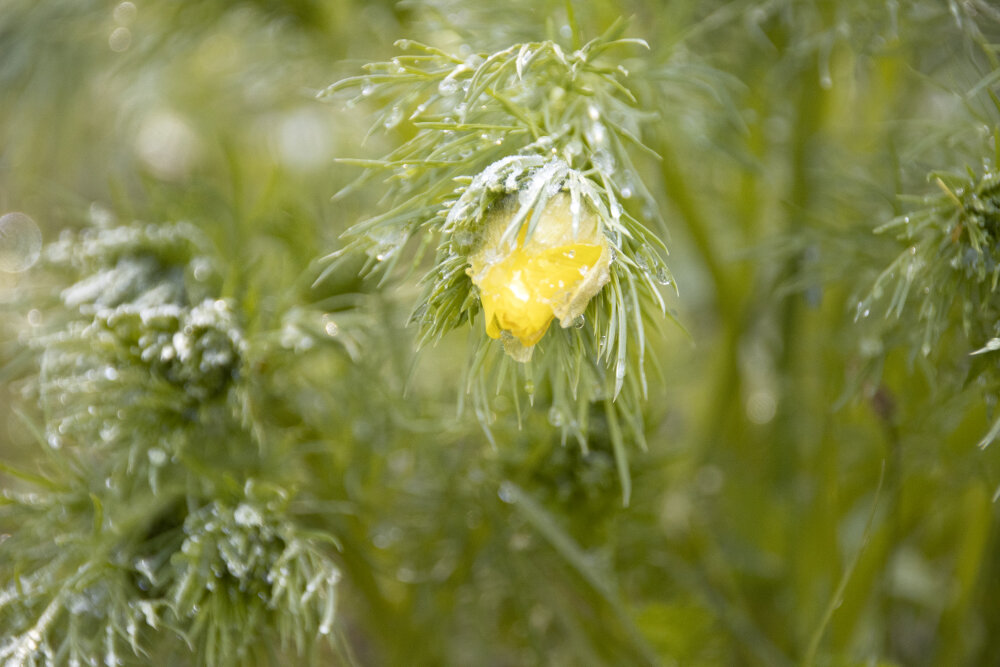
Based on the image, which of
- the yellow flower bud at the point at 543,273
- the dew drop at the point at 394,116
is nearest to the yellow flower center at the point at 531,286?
the yellow flower bud at the point at 543,273

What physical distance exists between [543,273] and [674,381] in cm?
33

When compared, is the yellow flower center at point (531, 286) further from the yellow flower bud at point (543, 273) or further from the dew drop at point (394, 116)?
the dew drop at point (394, 116)

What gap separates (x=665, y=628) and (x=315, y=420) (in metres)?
0.20

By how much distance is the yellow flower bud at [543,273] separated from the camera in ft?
0.82

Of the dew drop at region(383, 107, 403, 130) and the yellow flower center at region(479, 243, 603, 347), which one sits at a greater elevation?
the dew drop at region(383, 107, 403, 130)

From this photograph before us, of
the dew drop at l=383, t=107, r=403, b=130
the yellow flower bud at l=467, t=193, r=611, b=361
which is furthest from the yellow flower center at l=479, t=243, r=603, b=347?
the dew drop at l=383, t=107, r=403, b=130

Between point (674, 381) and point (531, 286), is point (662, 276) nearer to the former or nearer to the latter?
point (531, 286)

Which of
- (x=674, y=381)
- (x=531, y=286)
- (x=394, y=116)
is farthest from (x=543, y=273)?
(x=674, y=381)

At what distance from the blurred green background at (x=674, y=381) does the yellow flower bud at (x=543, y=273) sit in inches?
3.9

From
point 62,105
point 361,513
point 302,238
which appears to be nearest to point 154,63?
point 62,105

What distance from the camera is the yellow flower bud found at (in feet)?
0.82

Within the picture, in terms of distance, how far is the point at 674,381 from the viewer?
56 cm

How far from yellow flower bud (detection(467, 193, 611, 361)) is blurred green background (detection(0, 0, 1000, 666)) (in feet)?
0.32

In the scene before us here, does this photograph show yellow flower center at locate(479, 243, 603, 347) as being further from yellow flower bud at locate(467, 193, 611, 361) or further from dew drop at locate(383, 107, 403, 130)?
dew drop at locate(383, 107, 403, 130)
